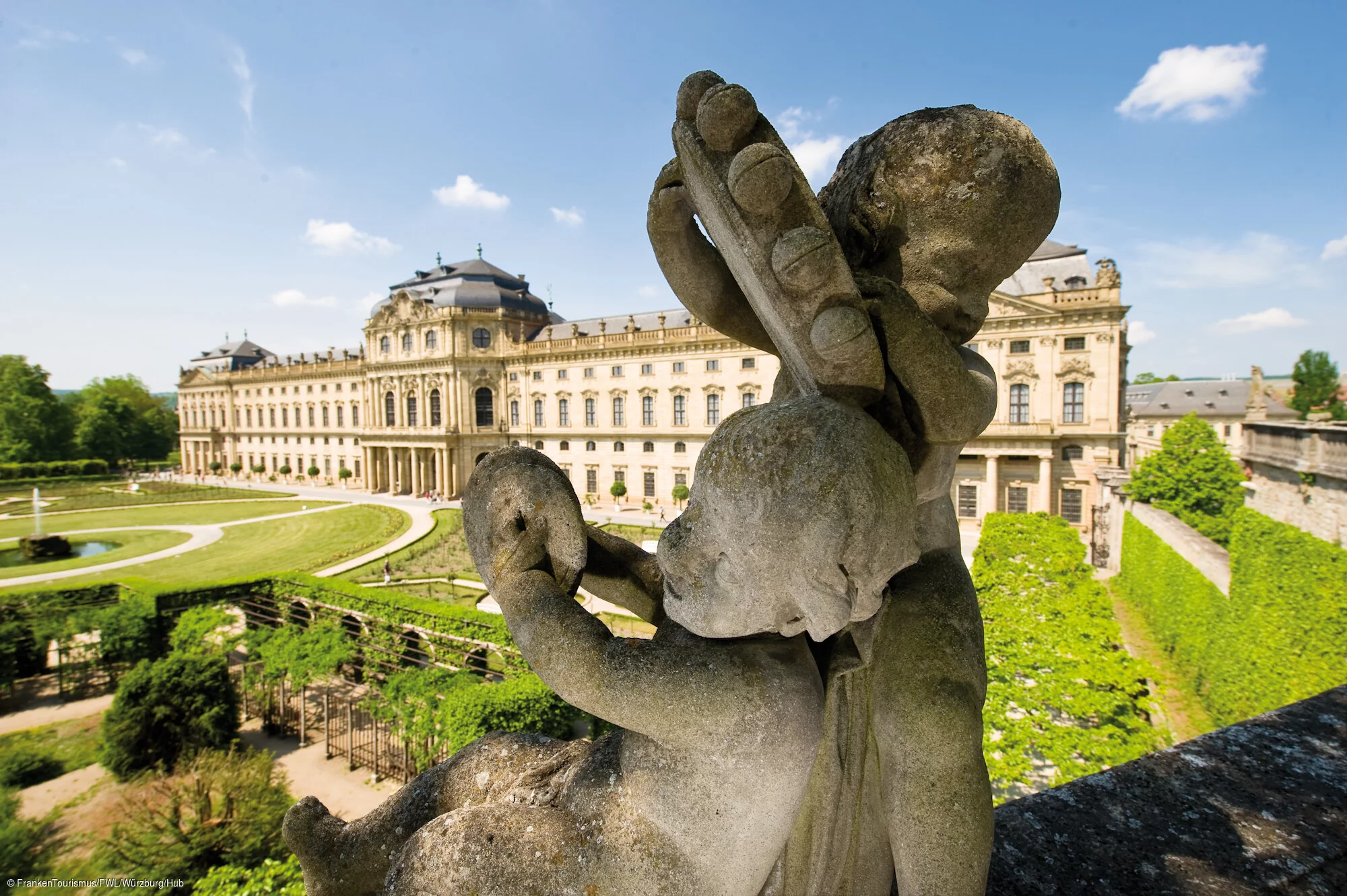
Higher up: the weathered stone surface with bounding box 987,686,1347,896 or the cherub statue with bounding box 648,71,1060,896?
the cherub statue with bounding box 648,71,1060,896

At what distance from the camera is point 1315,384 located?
55.4 meters

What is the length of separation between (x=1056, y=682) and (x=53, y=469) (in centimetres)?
7487

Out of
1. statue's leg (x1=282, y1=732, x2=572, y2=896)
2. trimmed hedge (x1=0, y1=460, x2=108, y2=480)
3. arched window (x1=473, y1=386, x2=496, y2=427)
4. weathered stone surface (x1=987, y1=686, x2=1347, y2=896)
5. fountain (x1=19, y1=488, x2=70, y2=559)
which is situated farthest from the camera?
trimmed hedge (x1=0, y1=460, x2=108, y2=480)

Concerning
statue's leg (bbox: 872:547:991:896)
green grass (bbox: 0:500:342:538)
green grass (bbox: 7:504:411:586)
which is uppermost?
statue's leg (bbox: 872:547:991:896)

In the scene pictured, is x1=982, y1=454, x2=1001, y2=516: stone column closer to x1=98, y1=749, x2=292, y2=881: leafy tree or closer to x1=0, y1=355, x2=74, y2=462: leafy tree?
x1=98, y1=749, x2=292, y2=881: leafy tree

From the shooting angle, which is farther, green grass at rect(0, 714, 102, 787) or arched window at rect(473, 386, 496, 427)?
arched window at rect(473, 386, 496, 427)

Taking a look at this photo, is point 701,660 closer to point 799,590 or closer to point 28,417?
point 799,590

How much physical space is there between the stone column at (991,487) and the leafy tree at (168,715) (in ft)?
95.4

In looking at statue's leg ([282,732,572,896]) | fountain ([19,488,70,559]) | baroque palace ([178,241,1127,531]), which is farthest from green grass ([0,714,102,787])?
baroque palace ([178,241,1127,531])

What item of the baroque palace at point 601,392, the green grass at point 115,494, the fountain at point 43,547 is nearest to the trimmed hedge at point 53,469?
the green grass at point 115,494

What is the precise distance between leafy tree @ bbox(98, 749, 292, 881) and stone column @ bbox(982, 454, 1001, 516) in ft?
95.1

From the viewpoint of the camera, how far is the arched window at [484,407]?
44250mm

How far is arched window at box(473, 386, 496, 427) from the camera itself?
44.2 meters

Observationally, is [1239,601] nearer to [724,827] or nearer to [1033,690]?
[1033,690]
